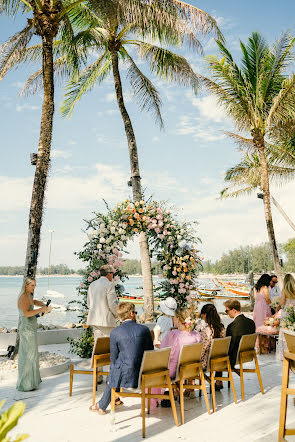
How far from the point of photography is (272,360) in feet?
27.0

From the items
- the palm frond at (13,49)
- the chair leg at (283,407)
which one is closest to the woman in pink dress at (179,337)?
the chair leg at (283,407)

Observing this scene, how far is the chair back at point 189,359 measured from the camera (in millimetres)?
4926

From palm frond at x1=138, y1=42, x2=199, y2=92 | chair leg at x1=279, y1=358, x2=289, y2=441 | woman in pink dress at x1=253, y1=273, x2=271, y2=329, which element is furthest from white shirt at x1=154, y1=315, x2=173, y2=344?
palm frond at x1=138, y1=42, x2=199, y2=92

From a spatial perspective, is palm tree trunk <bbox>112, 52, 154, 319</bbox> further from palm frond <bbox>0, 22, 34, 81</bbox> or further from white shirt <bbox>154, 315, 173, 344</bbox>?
white shirt <bbox>154, 315, 173, 344</bbox>

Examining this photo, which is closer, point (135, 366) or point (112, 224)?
point (135, 366)

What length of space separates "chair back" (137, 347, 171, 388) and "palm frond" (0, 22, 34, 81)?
25.4 ft

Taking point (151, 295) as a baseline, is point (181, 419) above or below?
below

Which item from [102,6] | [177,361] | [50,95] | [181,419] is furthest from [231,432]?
[102,6]

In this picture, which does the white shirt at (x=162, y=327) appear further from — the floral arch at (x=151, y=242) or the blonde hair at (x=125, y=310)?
the floral arch at (x=151, y=242)

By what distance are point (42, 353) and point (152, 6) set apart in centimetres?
733

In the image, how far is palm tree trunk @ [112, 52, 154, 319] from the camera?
12.7 meters

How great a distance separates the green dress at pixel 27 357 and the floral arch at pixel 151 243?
1958 millimetres

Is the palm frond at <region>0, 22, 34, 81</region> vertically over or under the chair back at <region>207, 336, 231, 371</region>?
over

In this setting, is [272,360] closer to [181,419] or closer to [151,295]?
[181,419]
